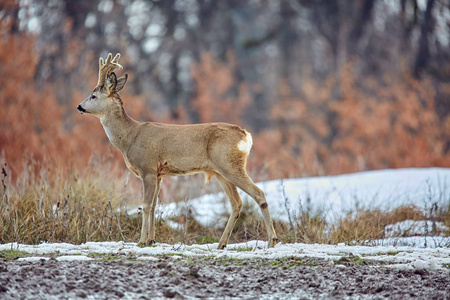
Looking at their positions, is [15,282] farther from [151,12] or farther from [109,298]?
[151,12]

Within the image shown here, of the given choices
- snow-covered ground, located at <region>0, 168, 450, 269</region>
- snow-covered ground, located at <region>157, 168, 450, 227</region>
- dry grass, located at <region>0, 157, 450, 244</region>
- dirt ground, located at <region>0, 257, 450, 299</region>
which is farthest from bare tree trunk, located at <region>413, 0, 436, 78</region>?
dirt ground, located at <region>0, 257, 450, 299</region>

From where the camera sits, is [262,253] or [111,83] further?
[111,83]

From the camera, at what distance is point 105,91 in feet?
26.5

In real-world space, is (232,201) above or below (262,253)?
above

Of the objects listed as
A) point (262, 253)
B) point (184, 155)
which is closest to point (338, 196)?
point (184, 155)

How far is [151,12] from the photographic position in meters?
29.7

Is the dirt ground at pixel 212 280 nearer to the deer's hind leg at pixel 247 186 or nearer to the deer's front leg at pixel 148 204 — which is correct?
the deer's hind leg at pixel 247 186

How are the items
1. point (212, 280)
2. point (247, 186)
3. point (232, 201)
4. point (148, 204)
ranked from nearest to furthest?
point (212, 280)
point (247, 186)
point (148, 204)
point (232, 201)

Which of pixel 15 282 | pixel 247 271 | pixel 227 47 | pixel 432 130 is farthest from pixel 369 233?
pixel 227 47

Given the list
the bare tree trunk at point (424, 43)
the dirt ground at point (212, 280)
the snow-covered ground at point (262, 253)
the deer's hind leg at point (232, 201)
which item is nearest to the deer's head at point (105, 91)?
the deer's hind leg at point (232, 201)

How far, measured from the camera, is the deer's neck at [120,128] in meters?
7.90

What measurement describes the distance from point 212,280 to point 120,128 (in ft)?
10.5

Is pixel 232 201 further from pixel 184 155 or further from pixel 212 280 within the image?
pixel 212 280

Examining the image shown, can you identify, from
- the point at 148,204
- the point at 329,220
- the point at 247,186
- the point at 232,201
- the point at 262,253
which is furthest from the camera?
the point at 329,220
